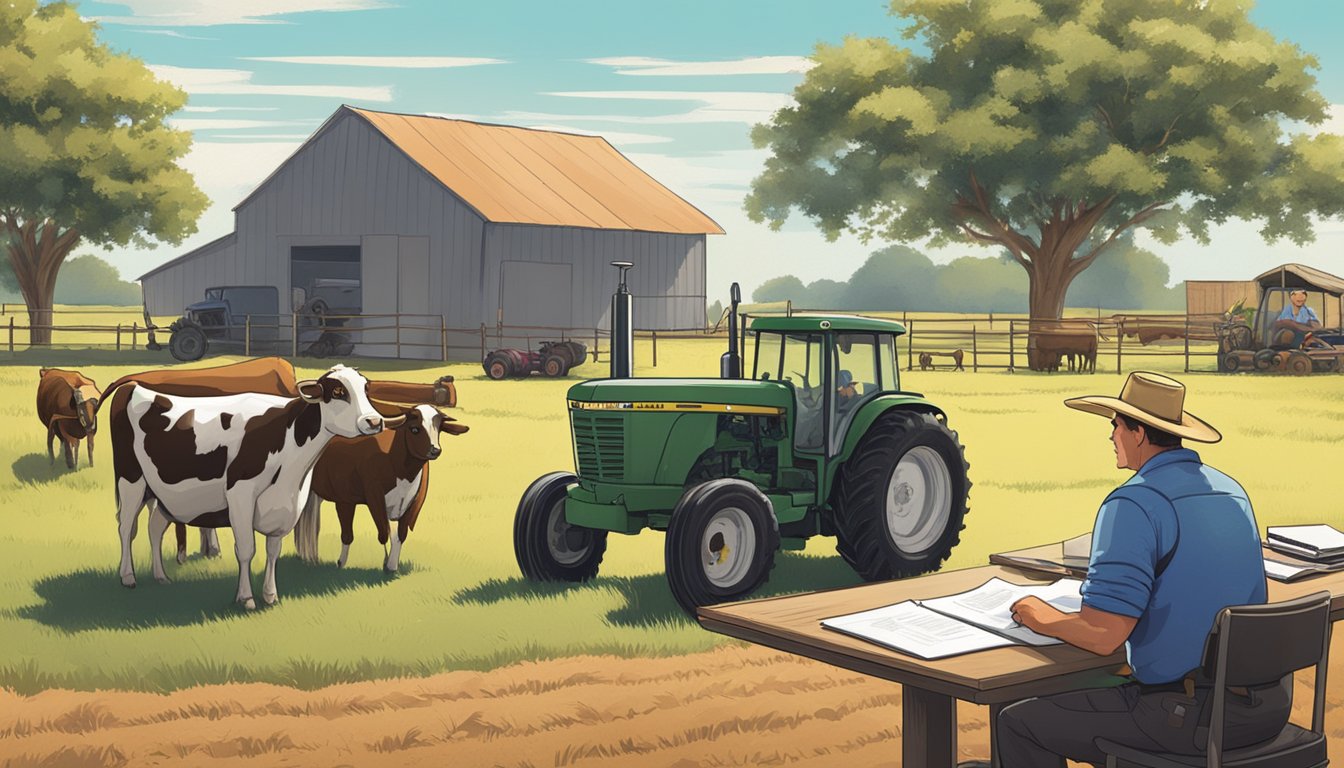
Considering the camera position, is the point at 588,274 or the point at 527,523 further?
the point at 588,274

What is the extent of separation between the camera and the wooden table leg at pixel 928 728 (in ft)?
15.8

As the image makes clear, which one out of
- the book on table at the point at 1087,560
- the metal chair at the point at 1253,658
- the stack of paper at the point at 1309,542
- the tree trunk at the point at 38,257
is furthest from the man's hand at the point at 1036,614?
the tree trunk at the point at 38,257

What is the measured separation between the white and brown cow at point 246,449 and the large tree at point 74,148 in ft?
118

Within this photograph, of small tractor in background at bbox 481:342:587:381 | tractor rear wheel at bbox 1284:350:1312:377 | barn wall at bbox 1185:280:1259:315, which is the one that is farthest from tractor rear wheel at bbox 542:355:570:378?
barn wall at bbox 1185:280:1259:315

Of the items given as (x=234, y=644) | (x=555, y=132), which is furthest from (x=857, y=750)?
(x=555, y=132)

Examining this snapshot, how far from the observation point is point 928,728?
4.79m

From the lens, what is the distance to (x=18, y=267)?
46.7 meters

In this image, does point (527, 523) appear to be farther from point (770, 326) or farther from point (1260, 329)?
point (1260, 329)

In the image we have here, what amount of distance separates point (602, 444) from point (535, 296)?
2860 cm

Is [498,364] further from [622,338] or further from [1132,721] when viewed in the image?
[1132,721]

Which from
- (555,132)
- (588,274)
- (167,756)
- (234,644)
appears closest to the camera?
(167,756)

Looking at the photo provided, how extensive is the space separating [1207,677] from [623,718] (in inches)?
127

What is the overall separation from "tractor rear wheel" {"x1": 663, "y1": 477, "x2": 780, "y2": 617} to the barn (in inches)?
1066

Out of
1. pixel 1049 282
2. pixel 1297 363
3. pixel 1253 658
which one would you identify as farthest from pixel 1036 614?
pixel 1049 282
